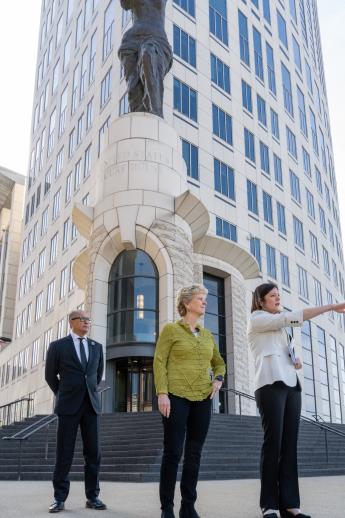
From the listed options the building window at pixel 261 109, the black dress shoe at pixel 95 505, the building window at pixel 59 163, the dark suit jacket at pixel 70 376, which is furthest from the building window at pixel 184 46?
the black dress shoe at pixel 95 505

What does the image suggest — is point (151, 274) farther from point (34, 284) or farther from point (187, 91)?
point (34, 284)

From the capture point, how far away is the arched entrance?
20.3 m

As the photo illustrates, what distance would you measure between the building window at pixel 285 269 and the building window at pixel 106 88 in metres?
14.4

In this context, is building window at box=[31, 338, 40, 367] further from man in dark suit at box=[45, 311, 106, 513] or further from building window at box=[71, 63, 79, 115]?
man in dark suit at box=[45, 311, 106, 513]

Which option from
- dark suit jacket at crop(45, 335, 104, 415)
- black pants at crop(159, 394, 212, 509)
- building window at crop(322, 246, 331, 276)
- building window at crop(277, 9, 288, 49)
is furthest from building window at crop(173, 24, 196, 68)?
black pants at crop(159, 394, 212, 509)

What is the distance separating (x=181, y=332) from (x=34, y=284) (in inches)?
1557

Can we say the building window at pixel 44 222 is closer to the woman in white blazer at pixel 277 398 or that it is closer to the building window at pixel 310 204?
the building window at pixel 310 204

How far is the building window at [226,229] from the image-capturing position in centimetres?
2879

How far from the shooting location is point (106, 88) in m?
32.4

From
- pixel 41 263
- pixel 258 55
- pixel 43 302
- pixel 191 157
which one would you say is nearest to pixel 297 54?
pixel 258 55

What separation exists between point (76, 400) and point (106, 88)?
96.3 ft

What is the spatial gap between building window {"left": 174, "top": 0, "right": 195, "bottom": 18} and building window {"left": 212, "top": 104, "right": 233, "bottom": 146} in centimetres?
561

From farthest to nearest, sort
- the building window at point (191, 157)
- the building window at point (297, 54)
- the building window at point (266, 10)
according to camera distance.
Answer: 1. the building window at point (297, 54)
2. the building window at point (266, 10)
3. the building window at point (191, 157)

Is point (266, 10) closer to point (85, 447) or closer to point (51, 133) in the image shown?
point (51, 133)
